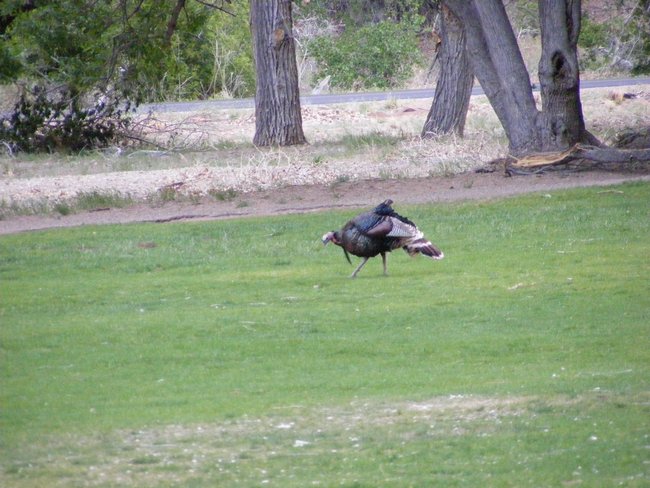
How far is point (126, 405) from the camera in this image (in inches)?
308

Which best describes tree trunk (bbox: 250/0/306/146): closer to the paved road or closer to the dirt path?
the dirt path

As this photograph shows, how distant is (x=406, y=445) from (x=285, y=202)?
12.5m

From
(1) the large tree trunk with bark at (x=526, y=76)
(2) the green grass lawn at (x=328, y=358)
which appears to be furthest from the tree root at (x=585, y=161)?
(2) the green grass lawn at (x=328, y=358)

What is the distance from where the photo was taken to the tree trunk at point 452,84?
84.9 feet

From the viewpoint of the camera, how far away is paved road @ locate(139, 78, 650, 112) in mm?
36906

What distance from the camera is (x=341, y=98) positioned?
131 ft

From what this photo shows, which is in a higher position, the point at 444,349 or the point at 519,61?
the point at 519,61

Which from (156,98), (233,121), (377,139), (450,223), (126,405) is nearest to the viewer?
(126,405)

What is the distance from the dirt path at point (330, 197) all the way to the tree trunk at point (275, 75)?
628 centimetres

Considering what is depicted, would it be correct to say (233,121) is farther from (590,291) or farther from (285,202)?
(590,291)

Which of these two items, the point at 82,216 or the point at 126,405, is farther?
the point at 82,216

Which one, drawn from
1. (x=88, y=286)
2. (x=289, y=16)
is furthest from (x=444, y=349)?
(x=289, y=16)

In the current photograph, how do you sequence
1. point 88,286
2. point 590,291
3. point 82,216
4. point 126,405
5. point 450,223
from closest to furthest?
point 126,405 < point 590,291 < point 88,286 < point 450,223 < point 82,216

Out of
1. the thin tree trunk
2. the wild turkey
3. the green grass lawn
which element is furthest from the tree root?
→ the wild turkey
